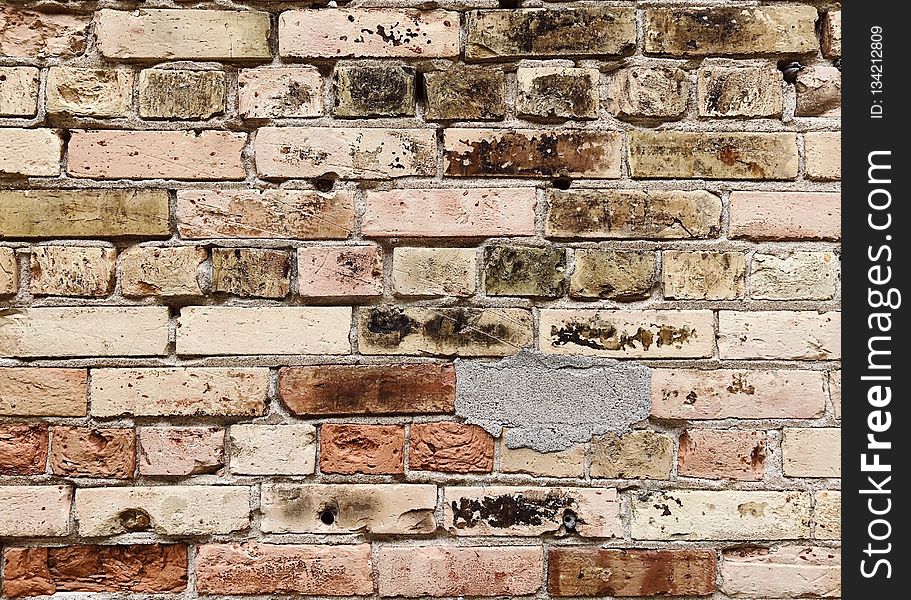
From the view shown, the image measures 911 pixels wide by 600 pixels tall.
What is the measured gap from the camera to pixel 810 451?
1.31 meters

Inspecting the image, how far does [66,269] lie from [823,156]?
49.7 inches

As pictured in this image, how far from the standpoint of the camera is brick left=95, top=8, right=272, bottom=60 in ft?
4.28

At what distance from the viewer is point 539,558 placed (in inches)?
51.4

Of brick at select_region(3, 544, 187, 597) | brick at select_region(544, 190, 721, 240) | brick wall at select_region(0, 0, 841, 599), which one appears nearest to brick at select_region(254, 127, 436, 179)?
brick wall at select_region(0, 0, 841, 599)

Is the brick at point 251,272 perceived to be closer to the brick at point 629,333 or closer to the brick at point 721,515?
the brick at point 629,333

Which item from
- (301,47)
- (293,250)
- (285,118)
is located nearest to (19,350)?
(293,250)

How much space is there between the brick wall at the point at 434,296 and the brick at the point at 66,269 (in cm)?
1

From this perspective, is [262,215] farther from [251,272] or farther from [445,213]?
[445,213]

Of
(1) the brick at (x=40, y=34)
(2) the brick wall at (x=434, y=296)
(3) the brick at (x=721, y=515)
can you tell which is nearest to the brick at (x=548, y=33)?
(2) the brick wall at (x=434, y=296)

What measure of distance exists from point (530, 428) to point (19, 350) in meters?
0.85

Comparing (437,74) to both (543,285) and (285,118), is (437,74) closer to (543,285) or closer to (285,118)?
(285,118)

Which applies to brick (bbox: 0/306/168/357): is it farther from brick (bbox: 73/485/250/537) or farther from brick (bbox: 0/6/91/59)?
brick (bbox: 0/6/91/59)

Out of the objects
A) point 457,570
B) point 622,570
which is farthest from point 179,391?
point 622,570

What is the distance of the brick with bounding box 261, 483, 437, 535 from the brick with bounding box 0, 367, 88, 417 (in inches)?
13.7
